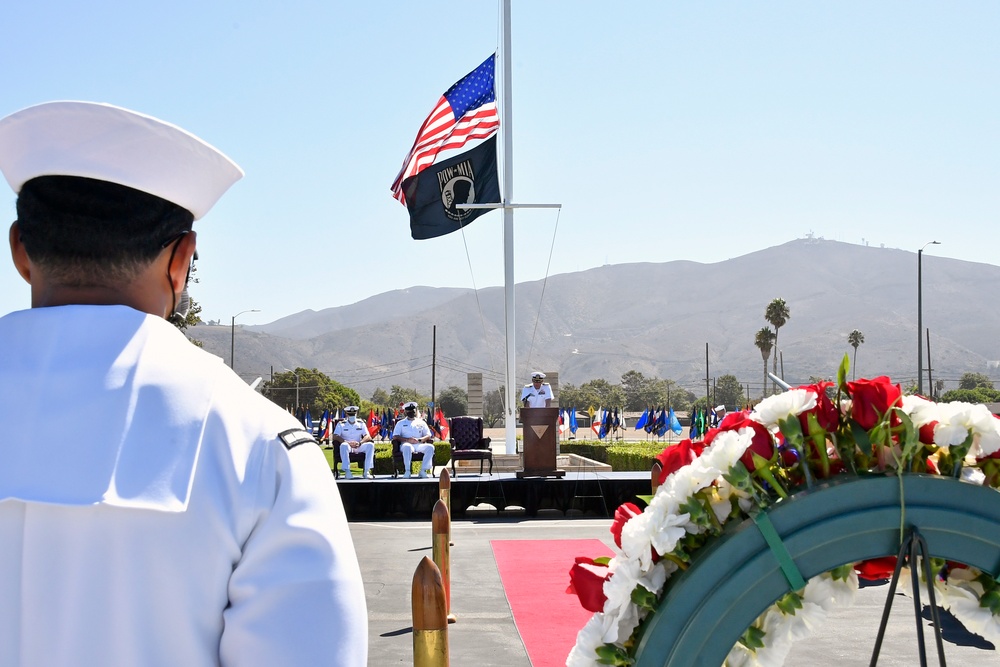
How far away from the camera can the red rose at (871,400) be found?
221cm

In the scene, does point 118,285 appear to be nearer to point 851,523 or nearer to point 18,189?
point 18,189

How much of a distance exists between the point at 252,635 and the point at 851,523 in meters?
1.35

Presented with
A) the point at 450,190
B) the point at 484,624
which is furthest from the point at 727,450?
the point at 450,190

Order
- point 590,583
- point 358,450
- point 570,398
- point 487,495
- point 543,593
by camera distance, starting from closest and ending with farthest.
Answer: point 590,583
point 543,593
point 487,495
point 358,450
point 570,398

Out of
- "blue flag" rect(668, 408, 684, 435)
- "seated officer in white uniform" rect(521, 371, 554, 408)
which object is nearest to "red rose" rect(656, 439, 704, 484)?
"seated officer in white uniform" rect(521, 371, 554, 408)

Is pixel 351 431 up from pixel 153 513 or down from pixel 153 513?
down

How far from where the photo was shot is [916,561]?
2.08m

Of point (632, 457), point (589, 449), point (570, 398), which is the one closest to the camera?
Result: point (632, 457)

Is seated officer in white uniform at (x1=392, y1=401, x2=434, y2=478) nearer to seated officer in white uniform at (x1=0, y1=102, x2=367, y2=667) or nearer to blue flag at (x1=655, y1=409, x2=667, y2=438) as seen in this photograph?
blue flag at (x1=655, y1=409, x2=667, y2=438)

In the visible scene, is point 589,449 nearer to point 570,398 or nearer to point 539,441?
point 539,441

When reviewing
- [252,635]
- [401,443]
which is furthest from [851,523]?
[401,443]

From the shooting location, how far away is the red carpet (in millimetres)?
7400

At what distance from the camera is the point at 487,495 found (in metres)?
16.4

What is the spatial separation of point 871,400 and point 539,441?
14.3m
